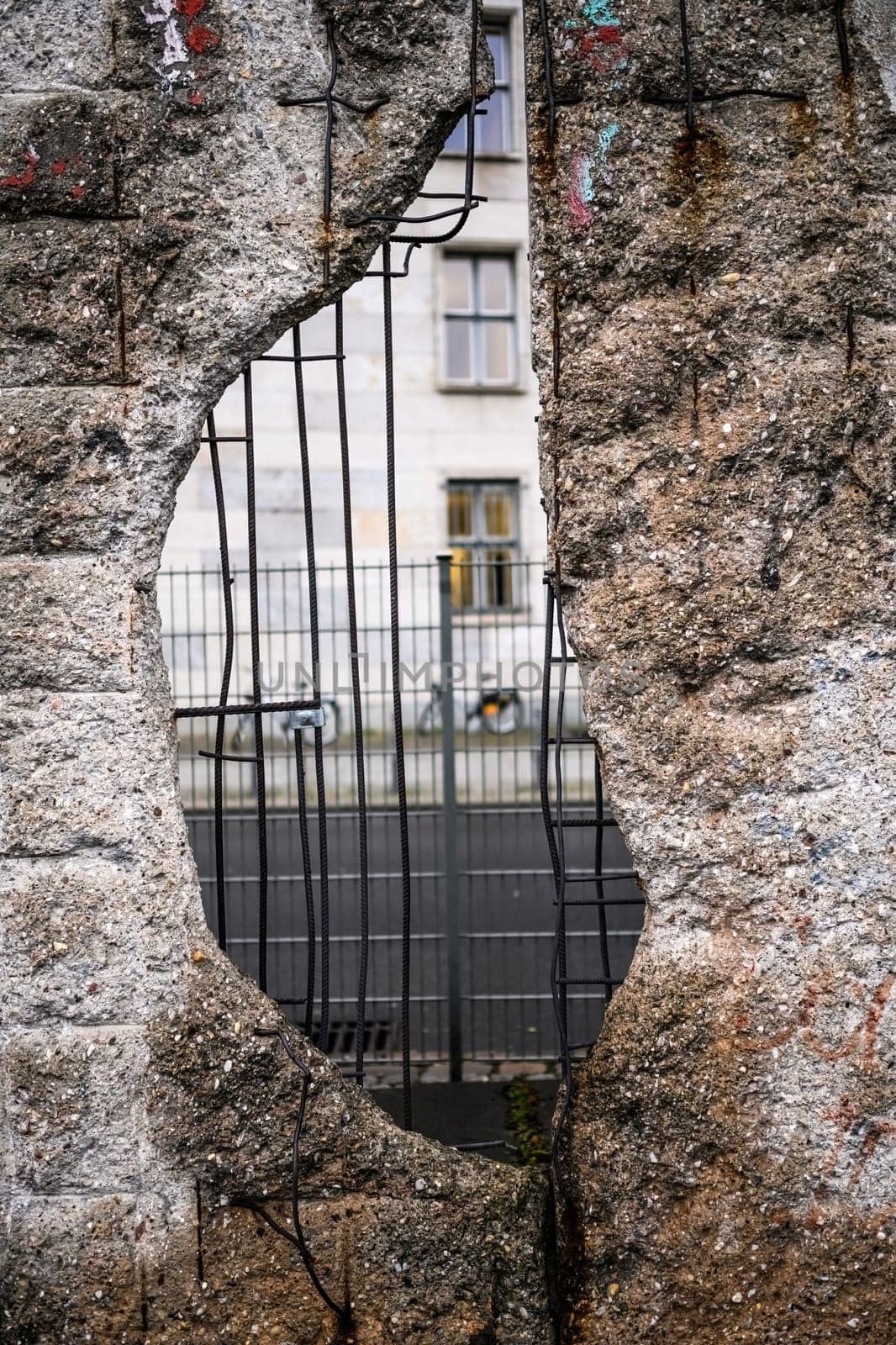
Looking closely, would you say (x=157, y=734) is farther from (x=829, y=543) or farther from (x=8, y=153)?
(x=829, y=543)

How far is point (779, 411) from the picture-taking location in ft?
→ 7.80

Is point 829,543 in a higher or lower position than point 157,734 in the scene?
higher

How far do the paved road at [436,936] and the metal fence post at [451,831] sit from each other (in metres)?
0.06

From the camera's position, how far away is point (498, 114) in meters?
15.1

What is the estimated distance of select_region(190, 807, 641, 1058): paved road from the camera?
467 centimetres

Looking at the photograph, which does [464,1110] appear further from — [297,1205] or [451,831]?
[297,1205]

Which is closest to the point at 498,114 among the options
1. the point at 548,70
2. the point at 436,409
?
the point at 436,409

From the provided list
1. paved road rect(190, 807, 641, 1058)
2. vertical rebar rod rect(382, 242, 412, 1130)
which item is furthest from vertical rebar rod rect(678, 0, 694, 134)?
paved road rect(190, 807, 641, 1058)

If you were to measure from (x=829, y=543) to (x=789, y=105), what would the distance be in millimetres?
982

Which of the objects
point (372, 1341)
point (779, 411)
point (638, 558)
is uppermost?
point (779, 411)

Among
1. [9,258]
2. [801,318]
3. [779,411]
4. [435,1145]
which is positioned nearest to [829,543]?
[779,411]

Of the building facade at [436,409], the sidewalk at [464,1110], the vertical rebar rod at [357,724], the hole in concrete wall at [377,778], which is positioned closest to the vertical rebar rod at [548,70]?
the vertical rebar rod at [357,724]

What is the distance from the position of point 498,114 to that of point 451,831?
13578mm

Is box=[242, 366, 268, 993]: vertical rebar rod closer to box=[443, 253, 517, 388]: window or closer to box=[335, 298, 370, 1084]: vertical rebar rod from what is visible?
box=[335, 298, 370, 1084]: vertical rebar rod
